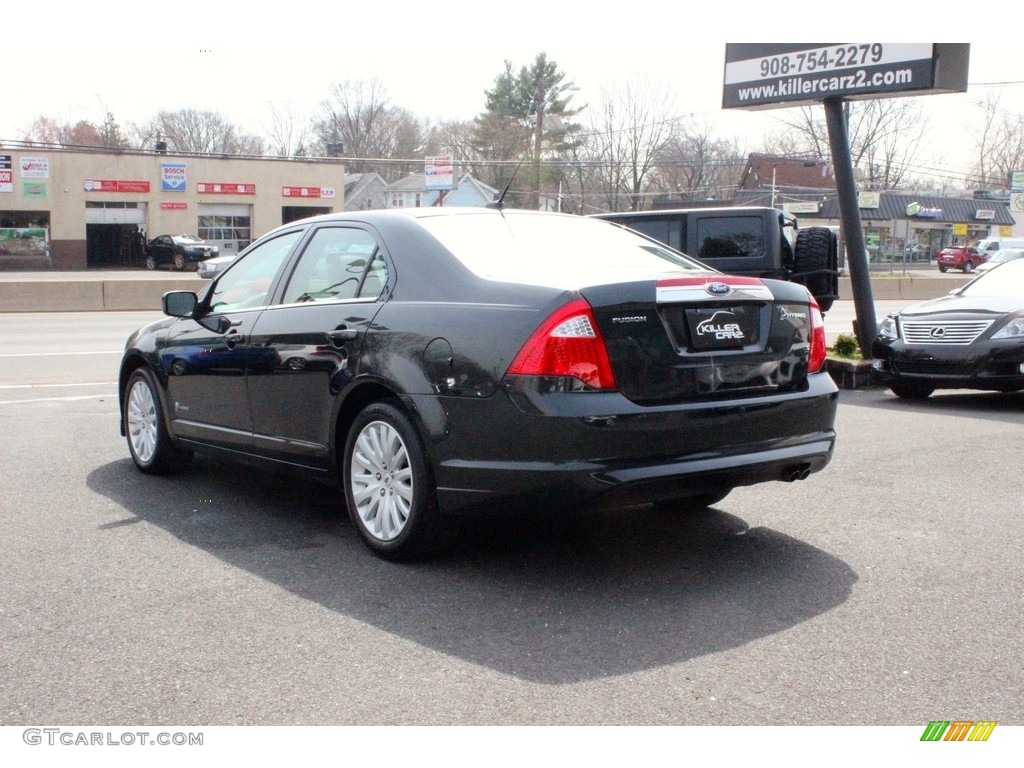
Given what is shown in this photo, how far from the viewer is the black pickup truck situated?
12.3 meters

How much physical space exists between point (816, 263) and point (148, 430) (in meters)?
7.86

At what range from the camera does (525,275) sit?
487cm

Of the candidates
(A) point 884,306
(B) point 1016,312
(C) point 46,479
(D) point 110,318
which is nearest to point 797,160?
(A) point 884,306

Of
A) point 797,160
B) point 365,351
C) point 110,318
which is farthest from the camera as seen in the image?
point 797,160

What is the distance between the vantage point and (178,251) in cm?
5044

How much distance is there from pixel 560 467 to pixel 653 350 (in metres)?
0.63

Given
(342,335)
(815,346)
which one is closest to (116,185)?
(342,335)

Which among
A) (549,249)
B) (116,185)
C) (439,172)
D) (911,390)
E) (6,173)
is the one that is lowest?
(911,390)

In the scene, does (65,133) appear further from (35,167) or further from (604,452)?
(604,452)

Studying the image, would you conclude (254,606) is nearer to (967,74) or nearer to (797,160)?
(967,74)

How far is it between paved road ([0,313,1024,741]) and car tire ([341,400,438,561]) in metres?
0.14

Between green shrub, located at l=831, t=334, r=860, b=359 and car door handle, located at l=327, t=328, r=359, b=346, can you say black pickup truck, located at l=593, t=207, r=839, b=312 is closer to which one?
green shrub, located at l=831, t=334, r=860, b=359

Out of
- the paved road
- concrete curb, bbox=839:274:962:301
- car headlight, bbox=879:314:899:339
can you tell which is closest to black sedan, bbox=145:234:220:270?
concrete curb, bbox=839:274:962:301

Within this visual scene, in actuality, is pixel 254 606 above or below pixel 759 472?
below
